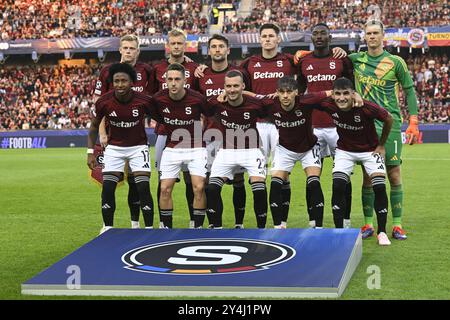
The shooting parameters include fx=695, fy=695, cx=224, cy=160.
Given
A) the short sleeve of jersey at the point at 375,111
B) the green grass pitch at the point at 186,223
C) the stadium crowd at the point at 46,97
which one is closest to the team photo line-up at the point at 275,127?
the short sleeve of jersey at the point at 375,111

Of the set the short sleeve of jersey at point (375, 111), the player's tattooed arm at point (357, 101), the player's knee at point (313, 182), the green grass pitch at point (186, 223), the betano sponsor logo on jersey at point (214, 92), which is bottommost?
the green grass pitch at point (186, 223)

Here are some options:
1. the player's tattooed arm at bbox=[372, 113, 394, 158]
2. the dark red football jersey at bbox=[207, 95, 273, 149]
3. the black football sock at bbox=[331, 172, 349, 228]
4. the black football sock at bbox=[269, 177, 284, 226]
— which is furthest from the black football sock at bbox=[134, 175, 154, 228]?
the player's tattooed arm at bbox=[372, 113, 394, 158]

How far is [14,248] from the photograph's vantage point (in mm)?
7277

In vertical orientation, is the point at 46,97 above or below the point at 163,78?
below

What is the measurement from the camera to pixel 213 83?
8.04 meters

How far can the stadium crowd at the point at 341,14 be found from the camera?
3453 cm

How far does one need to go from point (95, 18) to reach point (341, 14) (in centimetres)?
1345

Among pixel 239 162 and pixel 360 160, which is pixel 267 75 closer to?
pixel 239 162

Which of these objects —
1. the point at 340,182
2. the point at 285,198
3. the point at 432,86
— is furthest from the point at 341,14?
the point at 340,182

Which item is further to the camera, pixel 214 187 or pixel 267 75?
pixel 267 75

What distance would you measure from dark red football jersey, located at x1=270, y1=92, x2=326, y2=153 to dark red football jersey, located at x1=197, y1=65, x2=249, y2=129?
2.17 ft

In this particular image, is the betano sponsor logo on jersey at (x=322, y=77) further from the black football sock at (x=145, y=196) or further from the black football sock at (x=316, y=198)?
the black football sock at (x=145, y=196)

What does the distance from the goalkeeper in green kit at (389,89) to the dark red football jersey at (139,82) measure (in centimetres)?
242
